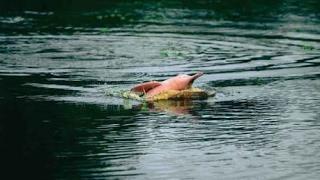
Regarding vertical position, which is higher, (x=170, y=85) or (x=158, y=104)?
(x=170, y=85)

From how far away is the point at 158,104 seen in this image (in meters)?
15.6

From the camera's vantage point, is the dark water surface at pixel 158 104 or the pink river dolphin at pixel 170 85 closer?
the dark water surface at pixel 158 104

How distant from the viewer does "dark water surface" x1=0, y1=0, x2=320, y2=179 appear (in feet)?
36.3

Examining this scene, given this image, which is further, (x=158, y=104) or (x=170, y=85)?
(x=170, y=85)

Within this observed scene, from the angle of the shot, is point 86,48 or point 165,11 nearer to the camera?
point 86,48

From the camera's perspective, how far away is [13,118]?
46.8ft

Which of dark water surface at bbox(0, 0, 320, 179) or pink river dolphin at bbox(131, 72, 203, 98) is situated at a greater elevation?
pink river dolphin at bbox(131, 72, 203, 98)

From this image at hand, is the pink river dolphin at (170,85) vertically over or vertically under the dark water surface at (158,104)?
over

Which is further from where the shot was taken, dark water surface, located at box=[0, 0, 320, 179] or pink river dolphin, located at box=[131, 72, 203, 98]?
pink river dolphin, located at box=[131, 72, 203, 98]

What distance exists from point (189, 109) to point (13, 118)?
3.19m

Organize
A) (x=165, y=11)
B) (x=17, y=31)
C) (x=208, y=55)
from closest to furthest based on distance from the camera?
(x=208, y=55) → (x=17, y=31) → (x=165, y=11)

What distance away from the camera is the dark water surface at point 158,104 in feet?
36.3

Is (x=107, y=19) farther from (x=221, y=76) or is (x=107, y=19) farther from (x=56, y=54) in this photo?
(x=221, y=76)

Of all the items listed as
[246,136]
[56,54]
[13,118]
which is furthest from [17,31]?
[246,136]
